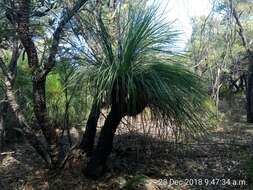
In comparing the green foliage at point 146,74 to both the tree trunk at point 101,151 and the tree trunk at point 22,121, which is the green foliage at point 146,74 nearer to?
the tree trunk at point 101,151

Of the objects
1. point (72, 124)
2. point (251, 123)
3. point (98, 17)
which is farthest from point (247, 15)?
point (98, 17)

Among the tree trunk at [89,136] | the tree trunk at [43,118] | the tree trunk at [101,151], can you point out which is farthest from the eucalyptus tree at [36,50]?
the tree trunk at [101,151]

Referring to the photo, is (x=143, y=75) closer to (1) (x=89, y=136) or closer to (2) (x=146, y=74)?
(2) (x=146, y=74)

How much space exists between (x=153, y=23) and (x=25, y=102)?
379 cm

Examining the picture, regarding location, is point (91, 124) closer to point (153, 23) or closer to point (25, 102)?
point (153, 23)

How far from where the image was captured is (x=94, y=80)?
14.6 feet

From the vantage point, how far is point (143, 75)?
4465mm

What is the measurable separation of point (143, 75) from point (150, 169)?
1454 millimetres
